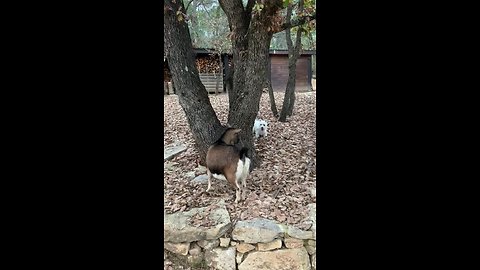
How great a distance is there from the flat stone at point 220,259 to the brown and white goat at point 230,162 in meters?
0.67

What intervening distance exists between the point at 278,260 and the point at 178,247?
1165 millimetres

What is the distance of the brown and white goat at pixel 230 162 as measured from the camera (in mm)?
4008

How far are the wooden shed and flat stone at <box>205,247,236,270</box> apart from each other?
14.0 m

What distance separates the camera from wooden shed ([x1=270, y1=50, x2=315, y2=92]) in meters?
17.2

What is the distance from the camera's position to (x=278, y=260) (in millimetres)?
3824

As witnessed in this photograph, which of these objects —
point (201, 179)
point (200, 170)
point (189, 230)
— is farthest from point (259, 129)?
point (189, 230)

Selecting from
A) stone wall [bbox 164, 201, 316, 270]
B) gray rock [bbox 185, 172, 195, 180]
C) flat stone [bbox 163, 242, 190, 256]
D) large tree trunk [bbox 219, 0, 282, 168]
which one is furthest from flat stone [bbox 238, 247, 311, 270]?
large tree trunk [bbox 219, 0, 282, 168]

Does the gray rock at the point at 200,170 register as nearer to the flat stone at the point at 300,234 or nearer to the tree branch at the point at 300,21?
the flat stone at the point at 300,234

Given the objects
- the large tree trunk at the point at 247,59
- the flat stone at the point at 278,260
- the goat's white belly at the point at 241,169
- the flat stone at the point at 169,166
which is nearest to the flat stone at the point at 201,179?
the flat stone at the point at 169,166

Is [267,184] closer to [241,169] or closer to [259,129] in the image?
[241,169]
